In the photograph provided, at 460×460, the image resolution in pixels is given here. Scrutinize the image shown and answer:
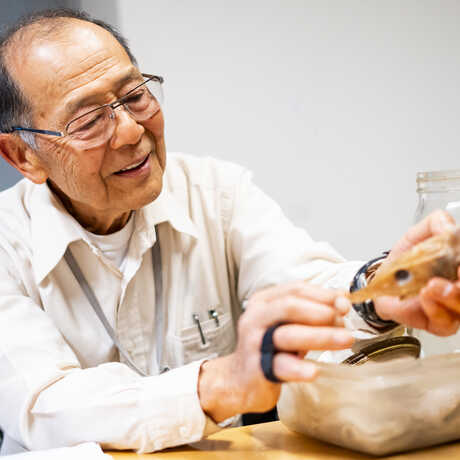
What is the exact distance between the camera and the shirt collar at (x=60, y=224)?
4.28 ft

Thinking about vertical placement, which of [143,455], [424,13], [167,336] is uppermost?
[424,13]

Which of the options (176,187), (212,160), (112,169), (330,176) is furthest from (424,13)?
(112,169)

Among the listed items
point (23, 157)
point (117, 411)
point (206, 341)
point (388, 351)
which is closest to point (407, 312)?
point (388, 351)

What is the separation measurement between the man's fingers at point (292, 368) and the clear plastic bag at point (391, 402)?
0.04m

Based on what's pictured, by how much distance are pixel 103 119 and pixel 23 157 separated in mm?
290

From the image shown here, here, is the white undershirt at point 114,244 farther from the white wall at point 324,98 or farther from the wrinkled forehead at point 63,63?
the white wall at point 324,98

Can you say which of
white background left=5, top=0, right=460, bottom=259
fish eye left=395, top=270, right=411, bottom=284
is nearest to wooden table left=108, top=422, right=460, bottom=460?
fish eye left=395, top=270, right=411, bottom=284

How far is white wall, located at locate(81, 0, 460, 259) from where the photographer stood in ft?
7.20

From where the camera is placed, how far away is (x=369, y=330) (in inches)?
39.6

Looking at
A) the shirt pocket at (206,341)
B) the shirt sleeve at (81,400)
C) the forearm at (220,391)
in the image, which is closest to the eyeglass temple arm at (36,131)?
the shirt sleeve at (81,400)

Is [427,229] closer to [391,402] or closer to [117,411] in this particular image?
[391,402]

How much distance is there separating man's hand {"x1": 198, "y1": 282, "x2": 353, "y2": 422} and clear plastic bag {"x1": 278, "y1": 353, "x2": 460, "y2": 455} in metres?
0.05

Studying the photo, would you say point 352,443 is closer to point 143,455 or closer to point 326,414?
point 326,414

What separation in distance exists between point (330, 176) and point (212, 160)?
802 millimetres
